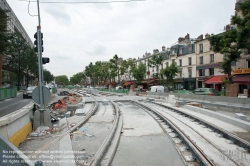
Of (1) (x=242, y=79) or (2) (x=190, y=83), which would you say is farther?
(2) (x=190, y=83)

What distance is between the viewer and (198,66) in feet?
131

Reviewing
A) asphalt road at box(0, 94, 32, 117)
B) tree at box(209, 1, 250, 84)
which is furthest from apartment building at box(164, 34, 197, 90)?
asphalt road at box(0, 94, 32, 117)

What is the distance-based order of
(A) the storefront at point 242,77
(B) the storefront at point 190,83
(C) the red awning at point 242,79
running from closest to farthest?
(C) the red awning at point 242,79 → (A) the storefront at point 242,77 → (B) the storefront at point 190,83

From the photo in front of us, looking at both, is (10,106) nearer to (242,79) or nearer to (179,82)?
(242,79)

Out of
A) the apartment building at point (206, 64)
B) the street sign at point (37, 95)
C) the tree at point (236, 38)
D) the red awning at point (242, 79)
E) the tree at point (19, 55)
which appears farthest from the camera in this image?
the tree at point (19, 55)

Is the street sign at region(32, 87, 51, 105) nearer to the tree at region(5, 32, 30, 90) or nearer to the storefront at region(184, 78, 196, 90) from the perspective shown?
the storefront at region(184, 78, 196, 90)

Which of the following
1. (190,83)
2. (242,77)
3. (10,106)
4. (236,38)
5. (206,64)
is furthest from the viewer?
(190,83)

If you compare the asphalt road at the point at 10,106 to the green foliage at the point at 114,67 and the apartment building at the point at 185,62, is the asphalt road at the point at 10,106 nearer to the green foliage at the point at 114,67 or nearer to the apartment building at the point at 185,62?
the apartment building at the point at 185,62

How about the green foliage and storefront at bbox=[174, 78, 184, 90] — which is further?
the green foliage

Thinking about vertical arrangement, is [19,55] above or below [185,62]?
above

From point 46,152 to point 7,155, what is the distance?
2464mm

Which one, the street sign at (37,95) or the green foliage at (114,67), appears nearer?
the street sign at (37,95)

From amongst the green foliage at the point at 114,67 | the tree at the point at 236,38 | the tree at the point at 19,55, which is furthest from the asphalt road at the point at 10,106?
the green foliage at the point at 114,67

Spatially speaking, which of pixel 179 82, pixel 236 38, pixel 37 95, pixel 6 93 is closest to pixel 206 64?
pixel 179 82
